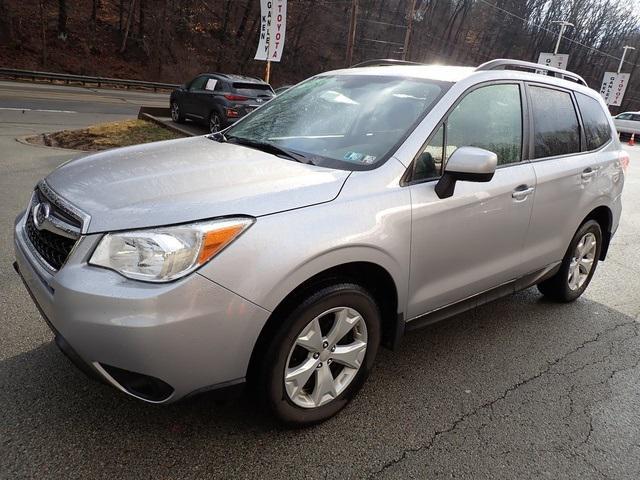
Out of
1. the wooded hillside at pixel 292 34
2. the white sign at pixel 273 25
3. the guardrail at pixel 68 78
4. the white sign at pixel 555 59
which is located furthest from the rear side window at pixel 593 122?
the white sign at pixel 555 59

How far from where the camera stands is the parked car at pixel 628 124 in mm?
29730

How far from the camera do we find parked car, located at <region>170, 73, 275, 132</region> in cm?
1302

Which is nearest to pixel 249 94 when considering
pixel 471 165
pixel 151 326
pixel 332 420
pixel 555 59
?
pixel 471 165

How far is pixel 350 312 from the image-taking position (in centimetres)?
249

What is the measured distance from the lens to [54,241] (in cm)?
229

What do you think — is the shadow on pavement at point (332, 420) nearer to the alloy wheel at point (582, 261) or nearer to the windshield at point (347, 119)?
the alloy wheel at point (582, 261)

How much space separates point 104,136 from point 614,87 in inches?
1724

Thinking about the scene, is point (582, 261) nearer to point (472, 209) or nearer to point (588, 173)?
point (588, 173)

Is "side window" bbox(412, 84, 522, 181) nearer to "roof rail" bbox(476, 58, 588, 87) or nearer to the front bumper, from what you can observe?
"roof rail" bbox(476, 58, 588, 87)

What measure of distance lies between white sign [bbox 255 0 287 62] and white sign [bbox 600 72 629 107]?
38.1m

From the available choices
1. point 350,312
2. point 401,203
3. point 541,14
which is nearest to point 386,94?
point 401,203

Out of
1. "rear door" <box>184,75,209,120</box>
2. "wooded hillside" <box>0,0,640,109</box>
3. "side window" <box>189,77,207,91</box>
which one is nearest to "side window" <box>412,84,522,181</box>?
"rear door" <box>184,75,209,120</box>

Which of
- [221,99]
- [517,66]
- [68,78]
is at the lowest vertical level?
[68,78]

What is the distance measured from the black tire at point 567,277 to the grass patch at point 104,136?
828 cm
